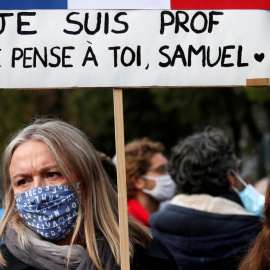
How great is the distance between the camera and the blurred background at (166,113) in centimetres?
1122

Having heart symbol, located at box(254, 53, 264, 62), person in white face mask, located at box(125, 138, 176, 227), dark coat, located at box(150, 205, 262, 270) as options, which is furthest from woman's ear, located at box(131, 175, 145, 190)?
heart symbol, located at box(254, 53, 264, 62)

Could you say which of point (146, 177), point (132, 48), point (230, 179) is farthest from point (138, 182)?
point (132, 48)

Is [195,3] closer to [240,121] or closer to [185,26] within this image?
[185,26]

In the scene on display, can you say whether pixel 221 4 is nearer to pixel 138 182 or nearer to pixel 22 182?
pixel 22 182

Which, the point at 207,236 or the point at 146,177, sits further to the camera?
the point at 146,177

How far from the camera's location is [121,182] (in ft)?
8.49

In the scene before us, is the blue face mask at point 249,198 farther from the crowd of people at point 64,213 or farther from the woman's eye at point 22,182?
the woman's eye at point 22,182

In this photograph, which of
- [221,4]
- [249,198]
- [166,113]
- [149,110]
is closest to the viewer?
[221,4]

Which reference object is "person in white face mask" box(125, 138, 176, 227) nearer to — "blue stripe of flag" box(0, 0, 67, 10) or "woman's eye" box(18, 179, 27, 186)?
"woman's eye" box(18, 179, 27, 186)

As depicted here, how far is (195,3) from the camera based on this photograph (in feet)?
8.71

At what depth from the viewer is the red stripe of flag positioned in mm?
2643

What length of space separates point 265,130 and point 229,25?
10.8 meters

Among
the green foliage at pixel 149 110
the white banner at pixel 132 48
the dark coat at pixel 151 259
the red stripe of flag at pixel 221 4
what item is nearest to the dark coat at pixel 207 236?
the dark coat at pixel 151 259

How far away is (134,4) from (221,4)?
0.42m
